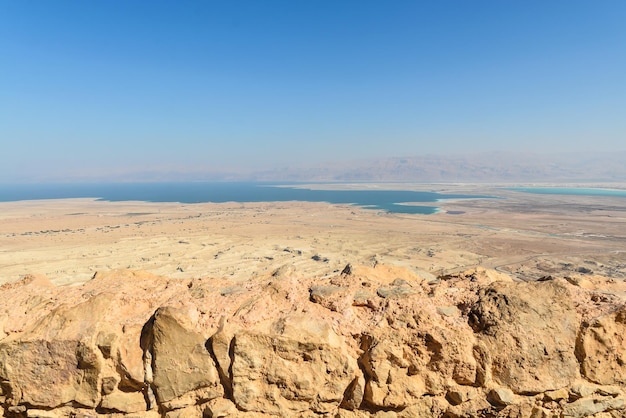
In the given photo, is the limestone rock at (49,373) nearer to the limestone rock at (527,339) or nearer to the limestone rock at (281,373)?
the limestone rock at (281,373)

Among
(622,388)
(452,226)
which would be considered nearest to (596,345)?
(622,388)

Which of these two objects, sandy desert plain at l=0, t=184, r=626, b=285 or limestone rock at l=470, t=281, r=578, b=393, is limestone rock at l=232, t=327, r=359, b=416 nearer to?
limestone rock at l=470, t=281, r=578, b=393

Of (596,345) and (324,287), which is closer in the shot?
(596,345)

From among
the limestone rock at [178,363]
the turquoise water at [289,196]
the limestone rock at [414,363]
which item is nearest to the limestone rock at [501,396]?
the limestone rock at [414,363]

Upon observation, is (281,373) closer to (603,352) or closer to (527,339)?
(527,339)

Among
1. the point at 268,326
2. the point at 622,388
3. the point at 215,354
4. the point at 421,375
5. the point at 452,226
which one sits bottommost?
the point at 452,226

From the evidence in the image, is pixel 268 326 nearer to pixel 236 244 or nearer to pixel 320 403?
pixel 320 403
